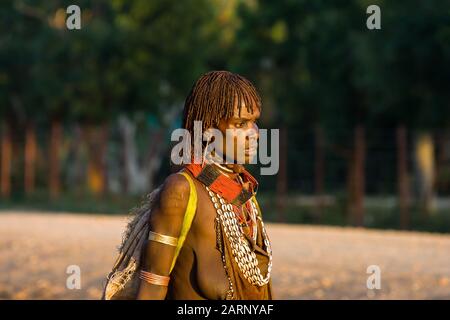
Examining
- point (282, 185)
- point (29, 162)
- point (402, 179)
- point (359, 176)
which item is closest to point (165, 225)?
point (402, 179)

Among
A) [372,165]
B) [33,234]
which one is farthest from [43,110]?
[33,234]

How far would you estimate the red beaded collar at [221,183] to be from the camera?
3572 mm

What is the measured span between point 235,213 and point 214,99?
0.40 meters

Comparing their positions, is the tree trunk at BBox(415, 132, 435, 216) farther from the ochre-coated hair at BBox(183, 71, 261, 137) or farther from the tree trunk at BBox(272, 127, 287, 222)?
the ochre-coated hair at BBox(183, 71, 261, 137)

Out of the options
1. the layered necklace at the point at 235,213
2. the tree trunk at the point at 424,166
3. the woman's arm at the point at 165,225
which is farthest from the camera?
the tree trunk at the point at 424,166

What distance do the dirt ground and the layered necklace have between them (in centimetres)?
784

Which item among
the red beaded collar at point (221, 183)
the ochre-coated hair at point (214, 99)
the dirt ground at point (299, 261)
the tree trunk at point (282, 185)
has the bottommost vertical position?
the dirt ground at point (299, 261)

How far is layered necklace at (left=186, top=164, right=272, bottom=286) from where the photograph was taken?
3568mm

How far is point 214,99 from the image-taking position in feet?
11.6

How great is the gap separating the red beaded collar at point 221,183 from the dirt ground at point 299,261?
7862 millimetres
